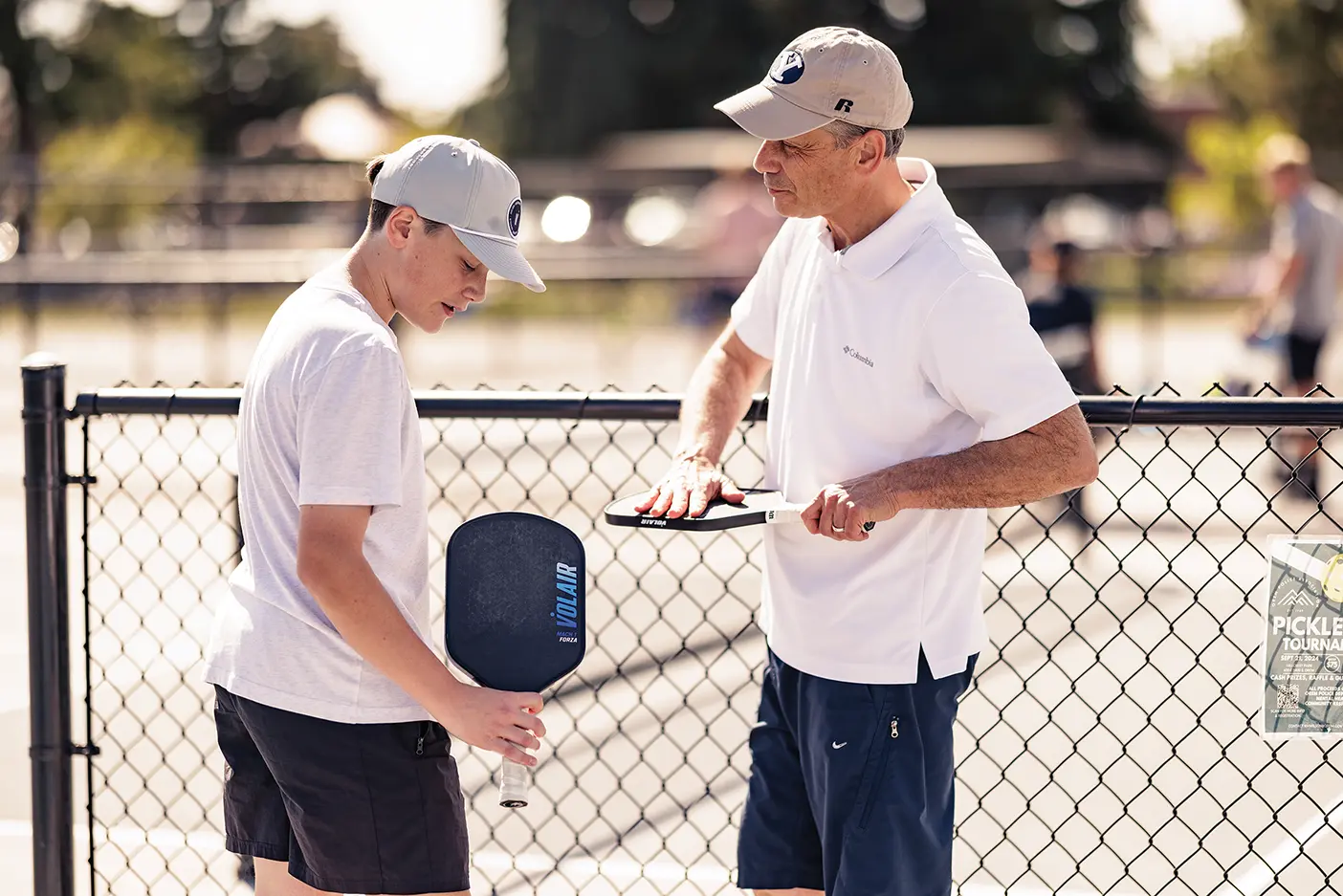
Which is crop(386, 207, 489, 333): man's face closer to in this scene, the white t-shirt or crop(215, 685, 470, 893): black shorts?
the white t-shirt

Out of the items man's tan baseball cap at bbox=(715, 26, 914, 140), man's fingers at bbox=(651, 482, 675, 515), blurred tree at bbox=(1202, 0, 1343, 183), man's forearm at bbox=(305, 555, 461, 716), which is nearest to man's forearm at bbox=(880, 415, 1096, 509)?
man's fingers at bbox=(651, 482, 675, 515)

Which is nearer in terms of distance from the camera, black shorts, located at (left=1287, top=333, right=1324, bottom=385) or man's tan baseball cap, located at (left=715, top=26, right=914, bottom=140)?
man's tan baseball cap, located at (left=715, top=26, right=914, bottom=140)

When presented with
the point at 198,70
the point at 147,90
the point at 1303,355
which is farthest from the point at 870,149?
the point at 198,70

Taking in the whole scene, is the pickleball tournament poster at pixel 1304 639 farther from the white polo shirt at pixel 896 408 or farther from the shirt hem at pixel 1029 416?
the shirt hem at pixel 1029 416

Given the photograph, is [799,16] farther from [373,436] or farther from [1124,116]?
[373,436]

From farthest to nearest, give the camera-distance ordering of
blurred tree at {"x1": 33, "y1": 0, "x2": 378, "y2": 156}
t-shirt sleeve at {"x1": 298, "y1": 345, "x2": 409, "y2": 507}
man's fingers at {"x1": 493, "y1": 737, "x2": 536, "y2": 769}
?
blurred tree at {"x1": 33, "y1": 0, "x2": 378, "y2": 156} < man's fingers at {"x1": 493, "y1": 737, "x2": 536, "y2": 769} < t-shirt sleeve at {"x1": 298, "y1": 345, "x2": 409, "y2": 507}

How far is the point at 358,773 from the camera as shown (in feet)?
8.73

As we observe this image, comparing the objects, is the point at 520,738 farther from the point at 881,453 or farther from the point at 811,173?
the point at 811,173

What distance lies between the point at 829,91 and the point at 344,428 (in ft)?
3.43

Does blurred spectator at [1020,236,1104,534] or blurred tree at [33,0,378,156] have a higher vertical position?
blurred tree at [33,0,378,156]

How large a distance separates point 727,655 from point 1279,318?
5.51 metres

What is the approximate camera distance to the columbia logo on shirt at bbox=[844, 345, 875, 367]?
276 centimetres

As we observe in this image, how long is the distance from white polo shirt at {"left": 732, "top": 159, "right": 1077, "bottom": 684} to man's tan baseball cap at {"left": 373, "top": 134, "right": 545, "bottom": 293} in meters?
→ 0.61

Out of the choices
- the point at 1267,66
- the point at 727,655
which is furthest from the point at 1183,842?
the point at 1267,66
